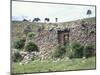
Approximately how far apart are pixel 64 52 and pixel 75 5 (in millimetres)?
622

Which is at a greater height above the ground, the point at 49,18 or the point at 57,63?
the point at 49,18

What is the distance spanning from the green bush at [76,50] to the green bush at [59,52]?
0.11 meters

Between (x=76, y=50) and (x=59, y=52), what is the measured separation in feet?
0.79

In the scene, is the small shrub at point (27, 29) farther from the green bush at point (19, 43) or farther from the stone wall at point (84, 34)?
the stone wall at point (84, 34)

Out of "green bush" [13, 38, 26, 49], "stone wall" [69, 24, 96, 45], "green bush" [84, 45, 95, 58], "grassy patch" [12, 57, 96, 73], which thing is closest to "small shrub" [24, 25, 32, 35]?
"green bush" [13, 38, 26, 49]

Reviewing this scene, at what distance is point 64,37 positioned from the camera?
108 inches

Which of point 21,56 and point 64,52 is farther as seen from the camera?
point 64,52

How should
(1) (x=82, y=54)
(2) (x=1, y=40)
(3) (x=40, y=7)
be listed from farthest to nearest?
(1) (x=82, y=54), (3) (x=40, y=7), (2) (x=1, y=40)

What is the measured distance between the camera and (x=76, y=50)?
282cm

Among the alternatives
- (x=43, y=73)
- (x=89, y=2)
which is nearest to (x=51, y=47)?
(x=43, y=73)

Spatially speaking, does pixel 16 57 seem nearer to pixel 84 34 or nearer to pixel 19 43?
pixel 19 43

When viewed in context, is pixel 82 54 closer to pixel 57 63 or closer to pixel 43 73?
pixel 57 63

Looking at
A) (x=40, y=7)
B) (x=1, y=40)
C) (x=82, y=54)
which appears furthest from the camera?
(x=82, y=54)

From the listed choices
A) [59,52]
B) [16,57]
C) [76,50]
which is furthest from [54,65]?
[16,57]
